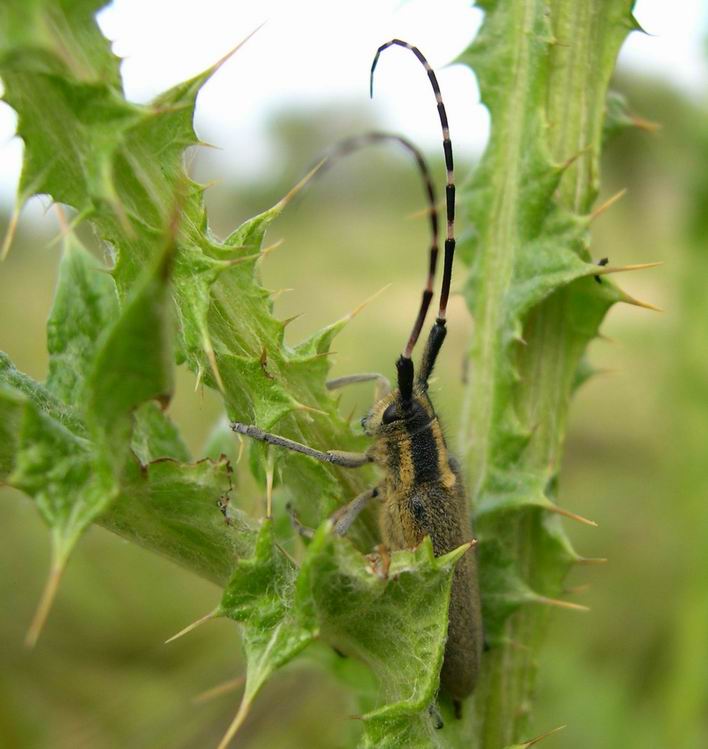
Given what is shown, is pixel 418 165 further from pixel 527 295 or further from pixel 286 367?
pixel 286 367

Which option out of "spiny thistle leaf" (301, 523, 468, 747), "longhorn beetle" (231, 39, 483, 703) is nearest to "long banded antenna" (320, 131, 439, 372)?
"longhorn beetle" (231, 39, 483, 703)

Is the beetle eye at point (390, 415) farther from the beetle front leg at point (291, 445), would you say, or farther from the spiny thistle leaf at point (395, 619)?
the spiny thistle leaf at point (395, 619)

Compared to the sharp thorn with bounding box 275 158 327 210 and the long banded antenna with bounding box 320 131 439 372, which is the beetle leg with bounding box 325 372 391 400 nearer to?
the long banded antenna with bounding box 320 131 439 372

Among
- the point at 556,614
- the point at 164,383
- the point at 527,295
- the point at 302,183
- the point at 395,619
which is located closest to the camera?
the point at 164,383

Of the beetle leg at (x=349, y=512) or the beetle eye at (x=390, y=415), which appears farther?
the beetle eye at (x=390, y=415)

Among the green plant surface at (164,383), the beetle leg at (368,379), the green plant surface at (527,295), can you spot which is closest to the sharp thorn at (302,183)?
the green plant surface at (164,383)

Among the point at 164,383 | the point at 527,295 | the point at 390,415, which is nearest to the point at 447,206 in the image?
the point at 527,295

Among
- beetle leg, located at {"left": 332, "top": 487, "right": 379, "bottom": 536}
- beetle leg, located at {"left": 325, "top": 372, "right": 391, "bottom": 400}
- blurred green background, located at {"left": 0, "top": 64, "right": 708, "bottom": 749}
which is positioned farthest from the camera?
blurred green background, located at {"left": 0, "top": 64, "right": 708, "bottom": 749}
